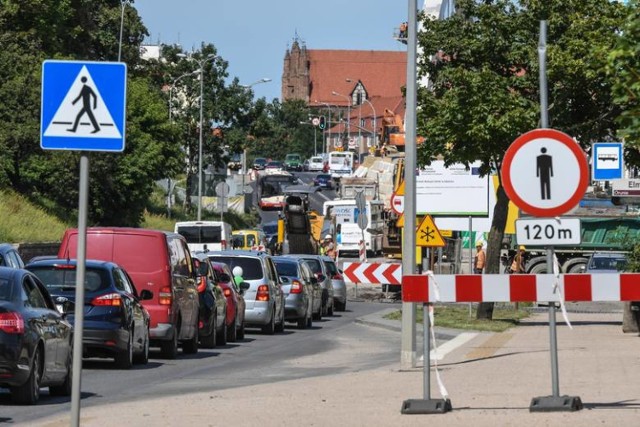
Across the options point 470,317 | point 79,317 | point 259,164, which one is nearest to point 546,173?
point 79,317

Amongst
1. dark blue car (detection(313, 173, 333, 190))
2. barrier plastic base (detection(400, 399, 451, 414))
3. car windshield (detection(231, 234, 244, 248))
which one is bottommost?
barrier plastic base (detection(400, 399, 451, 414))

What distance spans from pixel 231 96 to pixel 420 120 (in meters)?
53.1

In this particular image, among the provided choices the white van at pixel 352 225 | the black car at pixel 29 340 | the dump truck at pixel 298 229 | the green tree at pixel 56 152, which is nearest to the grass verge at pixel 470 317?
the black car at pixel 29 340

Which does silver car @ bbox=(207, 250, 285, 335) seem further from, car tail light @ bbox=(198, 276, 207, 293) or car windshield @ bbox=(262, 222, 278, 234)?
car windshield @ bbox=(262, 222, 278, 234)

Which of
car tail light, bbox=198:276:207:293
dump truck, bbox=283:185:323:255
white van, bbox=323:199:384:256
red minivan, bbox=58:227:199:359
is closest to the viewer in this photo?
red minivan, bbox=58:227:199:359

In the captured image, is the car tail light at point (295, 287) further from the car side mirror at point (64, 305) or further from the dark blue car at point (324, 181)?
the dark blue car at point (324, 181)

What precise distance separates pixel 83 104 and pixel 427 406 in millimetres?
4791

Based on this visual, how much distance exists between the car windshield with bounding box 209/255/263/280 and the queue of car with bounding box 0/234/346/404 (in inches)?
0.8

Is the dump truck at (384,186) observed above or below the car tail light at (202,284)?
above

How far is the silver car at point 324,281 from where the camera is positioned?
40459 mm

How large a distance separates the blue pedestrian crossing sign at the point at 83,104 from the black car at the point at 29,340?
16.0ft

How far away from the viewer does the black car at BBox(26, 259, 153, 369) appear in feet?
65.2

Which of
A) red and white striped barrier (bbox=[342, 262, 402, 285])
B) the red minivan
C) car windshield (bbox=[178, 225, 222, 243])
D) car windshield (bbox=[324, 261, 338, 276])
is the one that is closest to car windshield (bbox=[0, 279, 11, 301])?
the red minivan

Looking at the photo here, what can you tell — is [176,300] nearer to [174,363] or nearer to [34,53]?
[174,363]
